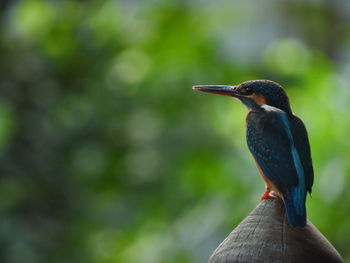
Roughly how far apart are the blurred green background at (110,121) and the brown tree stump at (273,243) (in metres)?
3.22

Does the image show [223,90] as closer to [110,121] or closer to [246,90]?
[246,90]

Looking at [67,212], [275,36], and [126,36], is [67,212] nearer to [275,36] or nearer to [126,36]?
[126,36]

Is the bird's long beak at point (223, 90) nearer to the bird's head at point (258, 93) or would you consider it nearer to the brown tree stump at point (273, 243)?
the bird's head at point (258, 93)

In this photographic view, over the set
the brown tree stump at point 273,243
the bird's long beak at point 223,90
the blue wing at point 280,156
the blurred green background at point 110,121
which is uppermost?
the blurred green background at point 110,121

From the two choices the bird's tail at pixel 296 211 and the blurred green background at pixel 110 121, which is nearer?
the bird's tail at pixel 296 211

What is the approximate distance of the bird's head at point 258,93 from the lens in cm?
215

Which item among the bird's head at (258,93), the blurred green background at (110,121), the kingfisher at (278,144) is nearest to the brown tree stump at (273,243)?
the kingfisher at (278,144)

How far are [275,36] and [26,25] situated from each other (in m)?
4.64

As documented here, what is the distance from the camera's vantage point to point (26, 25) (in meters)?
6.13

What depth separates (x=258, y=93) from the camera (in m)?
2.16

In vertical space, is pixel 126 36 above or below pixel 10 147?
above

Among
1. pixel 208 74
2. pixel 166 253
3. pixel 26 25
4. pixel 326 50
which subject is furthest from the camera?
pixel 326 50

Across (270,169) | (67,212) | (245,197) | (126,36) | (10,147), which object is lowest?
(270,169)

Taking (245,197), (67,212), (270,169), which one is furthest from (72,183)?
(270,169)
